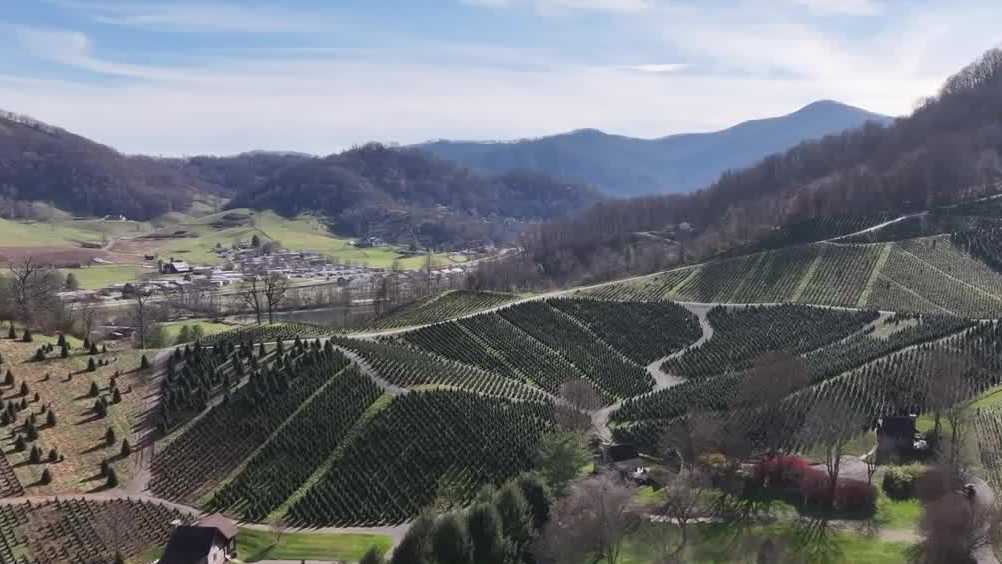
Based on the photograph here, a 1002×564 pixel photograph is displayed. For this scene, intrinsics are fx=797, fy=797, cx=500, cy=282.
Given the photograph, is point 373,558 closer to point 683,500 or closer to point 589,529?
point 589,529

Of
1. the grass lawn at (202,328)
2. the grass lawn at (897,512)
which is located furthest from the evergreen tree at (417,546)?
the grass lawn at (202,328)

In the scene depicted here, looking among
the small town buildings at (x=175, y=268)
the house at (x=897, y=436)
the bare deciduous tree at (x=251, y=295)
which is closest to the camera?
the house at (x=897, y=436)

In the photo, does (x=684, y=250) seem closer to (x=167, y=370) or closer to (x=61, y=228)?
(x=167, y=370)

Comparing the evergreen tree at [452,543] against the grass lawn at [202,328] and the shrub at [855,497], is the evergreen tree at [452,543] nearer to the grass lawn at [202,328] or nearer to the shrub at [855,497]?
the shrub at [855,497]

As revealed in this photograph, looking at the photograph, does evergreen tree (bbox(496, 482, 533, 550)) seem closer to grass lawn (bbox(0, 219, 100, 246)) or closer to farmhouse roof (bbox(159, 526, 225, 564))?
farmhouse roof (bbox(159, 526, 225, 564))

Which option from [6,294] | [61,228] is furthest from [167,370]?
[61,228]

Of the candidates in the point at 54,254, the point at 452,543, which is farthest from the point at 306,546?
the point at 54,254
